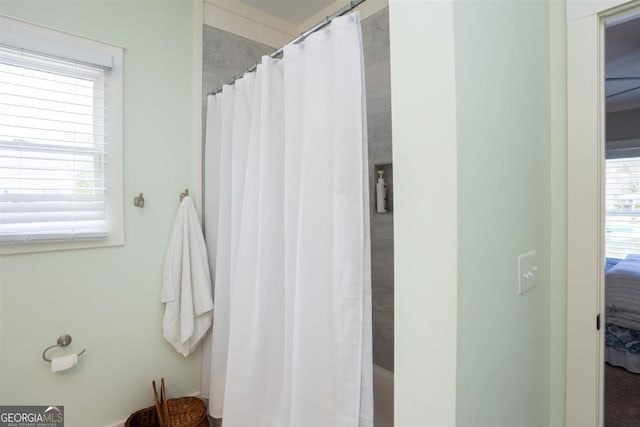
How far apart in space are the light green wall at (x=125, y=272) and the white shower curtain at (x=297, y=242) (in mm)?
343

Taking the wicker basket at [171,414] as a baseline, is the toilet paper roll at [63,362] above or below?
above

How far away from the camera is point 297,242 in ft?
3.88

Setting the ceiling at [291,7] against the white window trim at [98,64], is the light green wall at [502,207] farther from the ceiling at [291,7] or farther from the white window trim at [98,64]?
the white window trim at [98,64]

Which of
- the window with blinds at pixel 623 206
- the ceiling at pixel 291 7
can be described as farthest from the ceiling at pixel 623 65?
the ceiling at pixel 291 7

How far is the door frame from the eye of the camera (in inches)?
39.8

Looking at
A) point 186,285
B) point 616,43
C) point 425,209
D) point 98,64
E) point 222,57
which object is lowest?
point 186,285

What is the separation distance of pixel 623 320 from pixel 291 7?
12.2 ft

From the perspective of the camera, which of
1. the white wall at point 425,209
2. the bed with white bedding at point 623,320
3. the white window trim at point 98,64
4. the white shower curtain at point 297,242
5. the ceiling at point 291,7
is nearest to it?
the white wall at point 425,209

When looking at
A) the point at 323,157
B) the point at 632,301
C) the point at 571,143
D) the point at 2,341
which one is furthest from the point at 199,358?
the point at 632,301

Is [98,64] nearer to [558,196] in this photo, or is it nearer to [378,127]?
[378,127]

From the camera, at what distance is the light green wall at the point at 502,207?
0.71m

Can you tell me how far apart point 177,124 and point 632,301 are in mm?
3886

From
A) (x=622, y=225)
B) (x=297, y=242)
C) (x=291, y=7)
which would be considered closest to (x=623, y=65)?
(x=622, y=225)

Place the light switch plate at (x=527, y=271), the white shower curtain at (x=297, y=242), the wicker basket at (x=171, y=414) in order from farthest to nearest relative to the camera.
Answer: the wicker basket at (x=171, y=414), the white shower curtain at (x=297, y=242), the light switch plate at (x=527, y=271)
